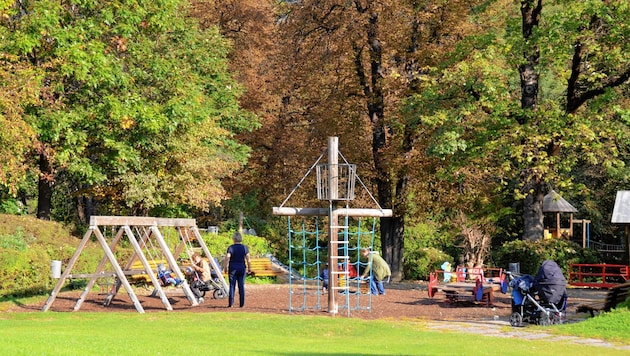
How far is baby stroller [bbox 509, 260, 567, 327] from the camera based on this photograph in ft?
60.4

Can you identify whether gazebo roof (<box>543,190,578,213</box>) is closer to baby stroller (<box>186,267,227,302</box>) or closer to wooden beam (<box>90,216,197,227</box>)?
baby stroller (<box>186,267,227,302</box>)

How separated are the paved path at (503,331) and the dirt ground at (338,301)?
1.03 metres

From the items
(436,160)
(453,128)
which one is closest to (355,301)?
(453,128)

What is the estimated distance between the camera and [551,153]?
28828 millimetres

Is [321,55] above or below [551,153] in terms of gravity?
above

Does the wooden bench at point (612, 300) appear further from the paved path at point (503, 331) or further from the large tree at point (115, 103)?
the large tree at point (115, 103)

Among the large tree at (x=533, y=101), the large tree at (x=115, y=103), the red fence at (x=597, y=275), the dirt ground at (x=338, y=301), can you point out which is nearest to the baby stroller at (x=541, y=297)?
the dirt ground at (x=338, y=301)

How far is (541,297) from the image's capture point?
1853cm

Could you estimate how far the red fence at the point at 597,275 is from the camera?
101ft

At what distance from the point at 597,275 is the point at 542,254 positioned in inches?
78.8

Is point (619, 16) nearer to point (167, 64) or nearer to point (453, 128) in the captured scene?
point (453, 128)

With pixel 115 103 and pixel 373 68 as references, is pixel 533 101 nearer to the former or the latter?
pixel 373 68

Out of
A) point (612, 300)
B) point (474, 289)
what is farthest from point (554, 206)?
point (612, 300)

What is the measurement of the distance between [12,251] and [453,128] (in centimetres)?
1391
